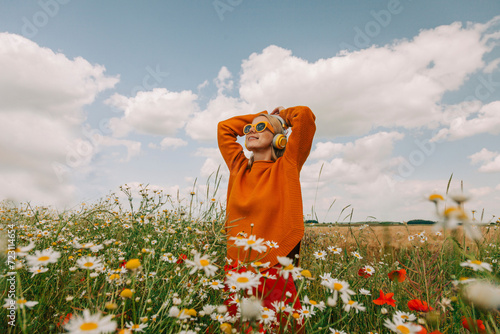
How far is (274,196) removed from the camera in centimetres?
301

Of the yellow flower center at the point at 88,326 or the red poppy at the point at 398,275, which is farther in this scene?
the red poppy at the point at 398,275

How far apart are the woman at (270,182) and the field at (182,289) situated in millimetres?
311

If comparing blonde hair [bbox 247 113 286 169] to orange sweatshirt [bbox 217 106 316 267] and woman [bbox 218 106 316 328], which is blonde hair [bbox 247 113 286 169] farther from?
orange sweatshirt [bbox 217 106 316 267]

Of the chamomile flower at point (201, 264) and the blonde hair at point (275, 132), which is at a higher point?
the blonde hair at point (275, 132)

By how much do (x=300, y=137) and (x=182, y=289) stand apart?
2057mm

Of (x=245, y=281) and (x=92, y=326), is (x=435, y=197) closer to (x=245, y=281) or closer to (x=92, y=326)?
(x=245, y=281)

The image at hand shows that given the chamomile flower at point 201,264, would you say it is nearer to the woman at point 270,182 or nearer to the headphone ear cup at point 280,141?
the woman at point 270,182

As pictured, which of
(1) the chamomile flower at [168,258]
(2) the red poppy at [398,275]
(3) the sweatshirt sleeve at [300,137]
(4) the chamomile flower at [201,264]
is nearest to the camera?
(4) the chamomile flower at [201,264]

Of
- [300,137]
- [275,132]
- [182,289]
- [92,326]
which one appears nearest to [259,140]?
[275,132]

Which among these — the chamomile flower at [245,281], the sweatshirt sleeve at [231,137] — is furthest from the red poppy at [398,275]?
the sweatshirt sleeve at [231,137]

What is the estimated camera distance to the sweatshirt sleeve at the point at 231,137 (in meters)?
3.77

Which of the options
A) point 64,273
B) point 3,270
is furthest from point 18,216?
point 3,270

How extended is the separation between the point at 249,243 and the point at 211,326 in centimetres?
75

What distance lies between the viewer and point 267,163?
3404 mm
